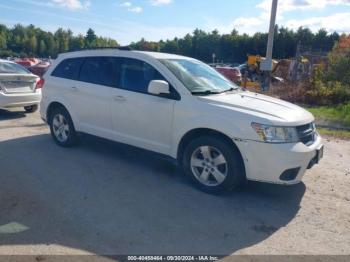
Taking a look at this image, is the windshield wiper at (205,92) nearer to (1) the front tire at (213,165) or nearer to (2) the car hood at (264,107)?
(2) the car hood at (264,107)

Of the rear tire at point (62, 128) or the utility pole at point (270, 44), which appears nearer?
the rear tire at point (62, 128)

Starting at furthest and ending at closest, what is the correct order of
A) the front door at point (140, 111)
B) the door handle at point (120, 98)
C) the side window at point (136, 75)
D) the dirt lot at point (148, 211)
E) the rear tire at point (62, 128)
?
the rear tire at point (62, 128) < the door handle at point (120, 98) < the side window at point (136, 75) < the front door at point (140, 111) < the dirt lot at point (148, 211)

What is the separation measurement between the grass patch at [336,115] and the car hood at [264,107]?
20.8ft

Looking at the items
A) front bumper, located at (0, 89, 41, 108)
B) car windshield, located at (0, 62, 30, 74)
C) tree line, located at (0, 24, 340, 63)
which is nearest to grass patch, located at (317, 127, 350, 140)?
front bumper, located at (0, 89, 41, 108)

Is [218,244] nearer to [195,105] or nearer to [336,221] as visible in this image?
[336,221]

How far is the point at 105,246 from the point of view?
11.5 ft

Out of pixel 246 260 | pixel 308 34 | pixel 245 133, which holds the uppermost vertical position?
pixel 308 34

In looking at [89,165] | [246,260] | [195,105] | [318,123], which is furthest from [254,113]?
[318,123]

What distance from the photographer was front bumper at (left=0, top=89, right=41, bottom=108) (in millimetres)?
9211

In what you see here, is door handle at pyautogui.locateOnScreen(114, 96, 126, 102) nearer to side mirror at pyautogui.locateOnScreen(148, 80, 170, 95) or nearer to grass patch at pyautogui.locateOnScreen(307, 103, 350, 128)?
side mirror at pyautogui.locateOnScreen(148, 80, 170, 95)

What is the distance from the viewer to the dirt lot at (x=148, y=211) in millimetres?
3600

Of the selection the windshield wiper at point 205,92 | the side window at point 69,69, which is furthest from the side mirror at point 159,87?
the side window at point 69,69

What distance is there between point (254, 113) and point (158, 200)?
1609mm

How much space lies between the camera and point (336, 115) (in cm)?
1194
